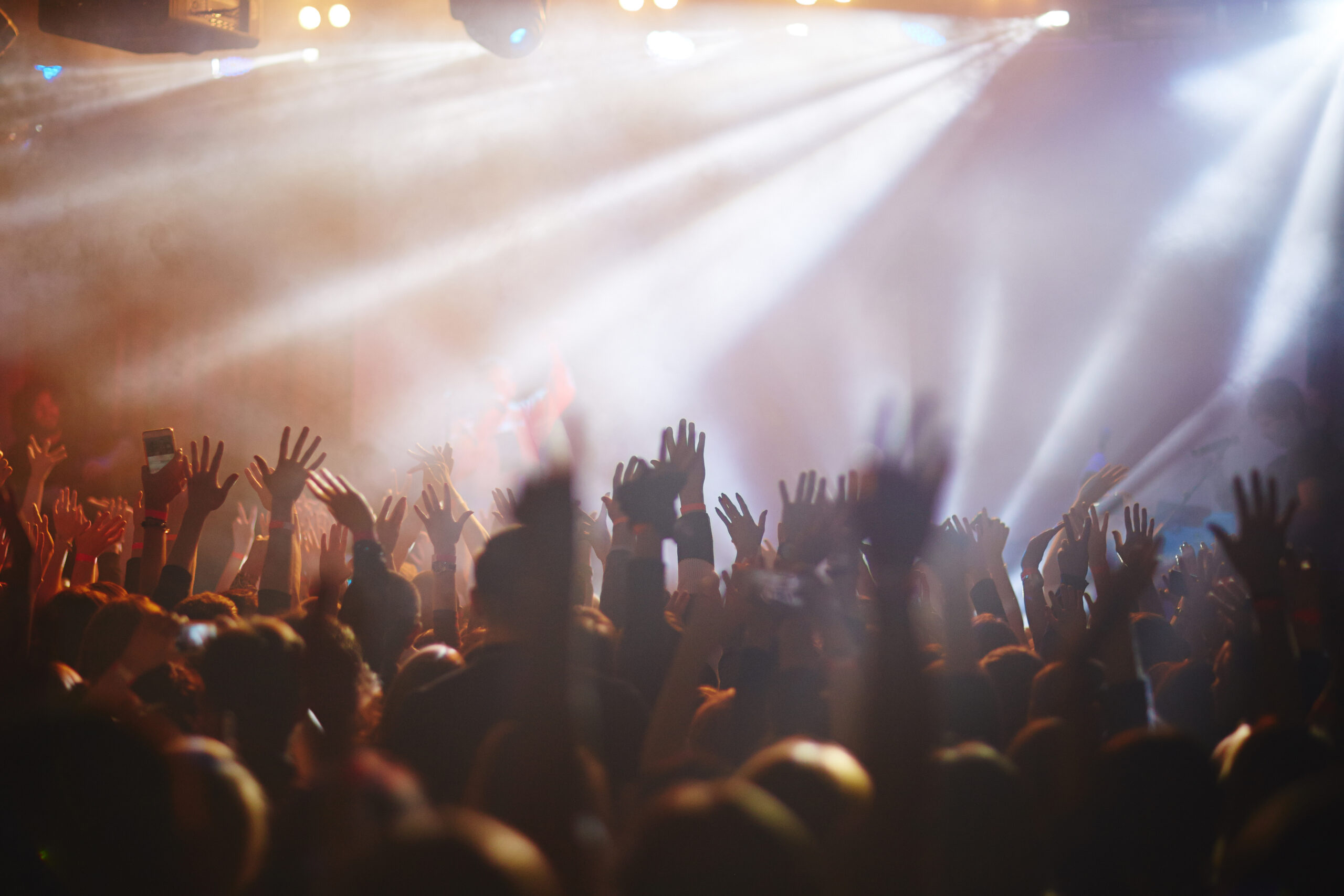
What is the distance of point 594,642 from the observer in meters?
1.84

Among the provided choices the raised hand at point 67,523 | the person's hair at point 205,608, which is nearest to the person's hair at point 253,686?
the person's hair at point 205,608

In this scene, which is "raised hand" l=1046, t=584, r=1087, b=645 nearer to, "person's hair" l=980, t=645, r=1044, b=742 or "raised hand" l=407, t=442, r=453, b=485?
"person's hair" l=980, t=645, r=1044, b=742

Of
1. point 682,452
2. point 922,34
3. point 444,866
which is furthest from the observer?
point 922,34

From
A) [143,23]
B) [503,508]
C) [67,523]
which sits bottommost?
[503,508]

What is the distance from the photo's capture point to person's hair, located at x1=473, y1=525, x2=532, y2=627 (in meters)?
1.64

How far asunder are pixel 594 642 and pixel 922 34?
7460 millimetres

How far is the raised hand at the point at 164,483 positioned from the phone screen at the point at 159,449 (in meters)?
0.02

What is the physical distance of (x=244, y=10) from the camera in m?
5.77

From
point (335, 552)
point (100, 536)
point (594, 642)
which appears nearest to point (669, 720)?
point (594, 642)

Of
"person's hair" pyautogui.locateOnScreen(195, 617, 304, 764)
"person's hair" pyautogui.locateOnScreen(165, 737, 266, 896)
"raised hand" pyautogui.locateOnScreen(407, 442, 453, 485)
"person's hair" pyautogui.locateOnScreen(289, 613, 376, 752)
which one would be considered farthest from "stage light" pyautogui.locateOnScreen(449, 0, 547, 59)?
"person's hair" pyautogui.locateOnScreen(165, 737, 266, 896)

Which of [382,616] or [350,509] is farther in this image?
[350,509]

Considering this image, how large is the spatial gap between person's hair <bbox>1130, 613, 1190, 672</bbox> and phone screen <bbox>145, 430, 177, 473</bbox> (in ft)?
11.0

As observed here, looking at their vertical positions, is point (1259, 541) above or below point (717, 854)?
above

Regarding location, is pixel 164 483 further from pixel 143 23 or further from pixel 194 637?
pixel 143 23
